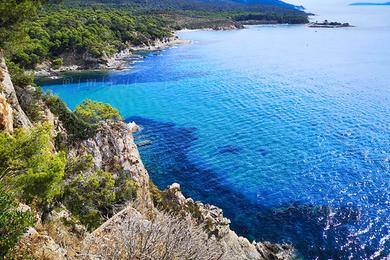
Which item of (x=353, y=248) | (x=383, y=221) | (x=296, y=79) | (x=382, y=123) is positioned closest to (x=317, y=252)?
(x=353, y=248)

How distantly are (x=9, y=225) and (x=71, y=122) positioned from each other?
1870cm

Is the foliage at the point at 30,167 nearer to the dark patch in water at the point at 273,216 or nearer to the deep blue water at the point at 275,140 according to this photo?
the dark patch in water at the point at 273,216

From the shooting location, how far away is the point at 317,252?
24.9m

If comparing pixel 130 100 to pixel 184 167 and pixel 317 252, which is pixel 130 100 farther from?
pixel 317 252

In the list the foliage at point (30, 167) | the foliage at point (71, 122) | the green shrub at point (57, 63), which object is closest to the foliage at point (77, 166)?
the foliage at point (30, 167)

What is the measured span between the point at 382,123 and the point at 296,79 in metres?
28.9

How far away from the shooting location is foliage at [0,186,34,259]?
855 centimetres

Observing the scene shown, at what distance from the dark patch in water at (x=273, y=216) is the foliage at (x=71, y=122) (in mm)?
9892

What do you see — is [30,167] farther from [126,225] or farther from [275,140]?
[275,140]

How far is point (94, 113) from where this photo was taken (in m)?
29.8

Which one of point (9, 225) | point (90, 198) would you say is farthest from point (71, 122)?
point (9, 225)

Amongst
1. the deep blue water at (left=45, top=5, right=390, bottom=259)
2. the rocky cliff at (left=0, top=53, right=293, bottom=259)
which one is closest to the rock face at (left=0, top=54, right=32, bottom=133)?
the rocky cliff at (left=0, top=53, right=293, bottom=259)

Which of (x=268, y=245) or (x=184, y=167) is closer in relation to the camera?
(x=268, y=245)

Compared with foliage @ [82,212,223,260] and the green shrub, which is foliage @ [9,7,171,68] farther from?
foliage @ [82,212,223,260]
